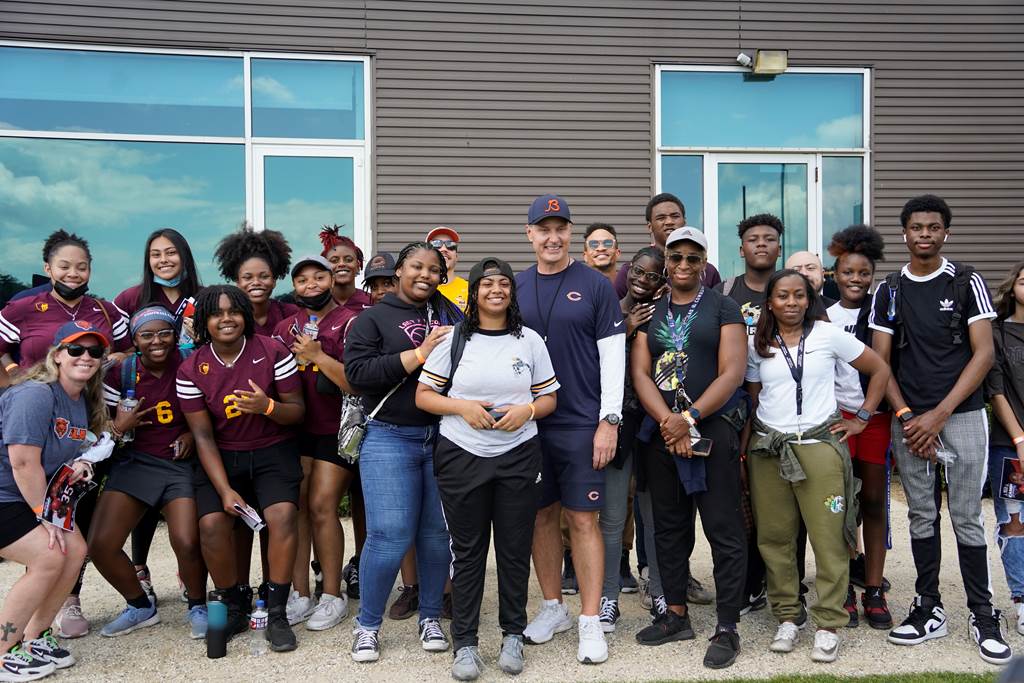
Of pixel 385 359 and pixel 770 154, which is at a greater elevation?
pixel 770 154

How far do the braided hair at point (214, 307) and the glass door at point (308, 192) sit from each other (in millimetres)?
3907

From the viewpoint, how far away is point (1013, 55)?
8977 mm

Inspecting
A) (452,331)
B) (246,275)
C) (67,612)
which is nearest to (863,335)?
(452,331)

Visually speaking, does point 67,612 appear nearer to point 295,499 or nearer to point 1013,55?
point 295,499

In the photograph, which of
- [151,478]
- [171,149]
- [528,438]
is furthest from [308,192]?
[528,438]

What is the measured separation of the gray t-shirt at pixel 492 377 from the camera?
4035 millimetres

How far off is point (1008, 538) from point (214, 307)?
179 inches

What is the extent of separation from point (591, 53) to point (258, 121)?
3.49 m

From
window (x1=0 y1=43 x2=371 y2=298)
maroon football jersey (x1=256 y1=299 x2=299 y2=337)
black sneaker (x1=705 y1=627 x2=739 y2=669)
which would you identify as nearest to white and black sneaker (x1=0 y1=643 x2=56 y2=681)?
maroon football jersey (x1=256 y1=299 x2=299 y2=337)

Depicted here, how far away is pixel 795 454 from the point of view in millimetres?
4262

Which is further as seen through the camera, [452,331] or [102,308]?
[102,308]

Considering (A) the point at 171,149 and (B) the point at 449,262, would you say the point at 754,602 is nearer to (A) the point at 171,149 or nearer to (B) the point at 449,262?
(B) the point at 449,262

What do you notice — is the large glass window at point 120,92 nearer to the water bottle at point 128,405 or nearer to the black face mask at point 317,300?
Result: the black face mask at point 317,300

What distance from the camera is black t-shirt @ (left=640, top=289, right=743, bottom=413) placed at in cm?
425
